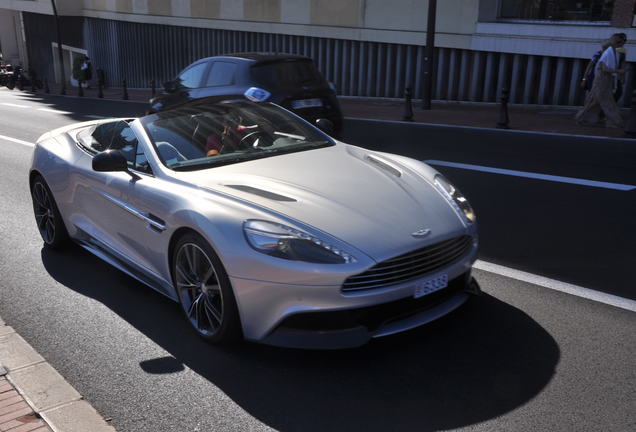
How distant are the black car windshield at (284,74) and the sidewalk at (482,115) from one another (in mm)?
4481

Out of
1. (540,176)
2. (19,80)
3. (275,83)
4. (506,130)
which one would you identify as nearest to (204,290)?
(540,176)

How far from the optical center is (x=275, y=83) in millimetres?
11680

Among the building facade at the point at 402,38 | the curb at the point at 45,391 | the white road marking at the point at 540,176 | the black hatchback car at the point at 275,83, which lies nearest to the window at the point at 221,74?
the black hatchback car at the point at 275,83

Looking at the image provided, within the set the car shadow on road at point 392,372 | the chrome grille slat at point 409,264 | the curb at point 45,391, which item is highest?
the chrome grille slat at point 409,264

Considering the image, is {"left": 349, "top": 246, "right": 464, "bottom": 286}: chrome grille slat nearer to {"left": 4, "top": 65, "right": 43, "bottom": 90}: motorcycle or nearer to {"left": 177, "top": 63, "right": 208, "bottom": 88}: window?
{"left": 177, "top": 63, "right": 208, "bottom": 88}: window

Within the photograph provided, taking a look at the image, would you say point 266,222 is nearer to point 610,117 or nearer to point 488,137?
point 488,137

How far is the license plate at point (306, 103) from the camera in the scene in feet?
37.9

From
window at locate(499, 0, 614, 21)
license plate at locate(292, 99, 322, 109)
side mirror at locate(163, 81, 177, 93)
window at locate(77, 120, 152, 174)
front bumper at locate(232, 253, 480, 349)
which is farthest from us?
window at locate(499, 0, 614, 21)

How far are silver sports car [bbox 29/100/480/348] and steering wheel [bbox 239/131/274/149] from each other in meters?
0.01

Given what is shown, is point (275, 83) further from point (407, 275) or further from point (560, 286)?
point (407, 275)

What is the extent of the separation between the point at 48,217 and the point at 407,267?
4.05 meters

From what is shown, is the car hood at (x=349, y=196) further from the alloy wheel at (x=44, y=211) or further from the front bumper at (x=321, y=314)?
the alloy wheel at (x=44, y=211)

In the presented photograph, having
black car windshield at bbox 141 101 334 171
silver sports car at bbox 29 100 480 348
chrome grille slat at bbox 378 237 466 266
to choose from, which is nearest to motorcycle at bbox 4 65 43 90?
silver sports car at bbox 29 100 480 348

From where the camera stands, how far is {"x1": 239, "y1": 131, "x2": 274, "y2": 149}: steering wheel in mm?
5246
